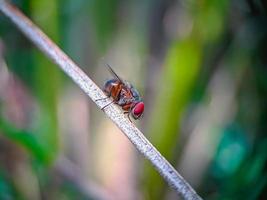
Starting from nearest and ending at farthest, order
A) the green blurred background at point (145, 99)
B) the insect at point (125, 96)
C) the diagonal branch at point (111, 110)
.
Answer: the diagonal branch at point (111, 110)
the insect at point (125, 96)
the green blurred background at point (145, 99)

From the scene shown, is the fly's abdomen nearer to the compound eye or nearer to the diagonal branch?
the compound eye

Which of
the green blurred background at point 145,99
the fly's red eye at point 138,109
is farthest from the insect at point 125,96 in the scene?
the green blurred background at point 145,99

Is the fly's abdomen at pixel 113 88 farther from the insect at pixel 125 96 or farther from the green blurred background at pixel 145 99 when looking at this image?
the green blurred background at pixel 145 99

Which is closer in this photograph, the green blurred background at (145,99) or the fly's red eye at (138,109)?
the fly's red eye at (138,109)

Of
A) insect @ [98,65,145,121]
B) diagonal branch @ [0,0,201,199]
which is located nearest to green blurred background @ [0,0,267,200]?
insect @ [98,65,145,121]

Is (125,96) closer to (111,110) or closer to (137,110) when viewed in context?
(137,110)

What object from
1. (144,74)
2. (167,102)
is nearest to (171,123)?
(167,102)
